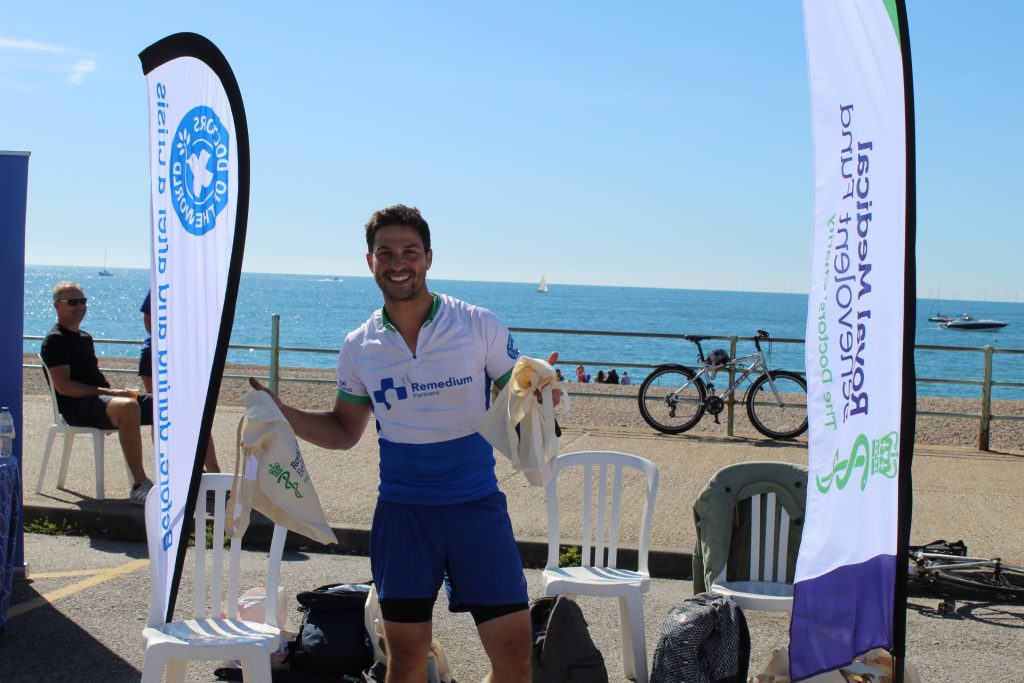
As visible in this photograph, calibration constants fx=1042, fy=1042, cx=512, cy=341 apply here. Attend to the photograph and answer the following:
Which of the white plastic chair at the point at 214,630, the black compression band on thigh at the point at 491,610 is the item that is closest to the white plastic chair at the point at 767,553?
the black compression band on thigh at the point at 491,610

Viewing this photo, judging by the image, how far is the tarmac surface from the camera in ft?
16.5

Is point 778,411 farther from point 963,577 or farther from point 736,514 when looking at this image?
point 736,514

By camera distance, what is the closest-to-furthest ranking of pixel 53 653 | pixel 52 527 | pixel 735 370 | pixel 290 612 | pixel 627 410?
pixel 53 653, pixel 290 612, pixel 52 527, pixel 735 370, pixel 627 410

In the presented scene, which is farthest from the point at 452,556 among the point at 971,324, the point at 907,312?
the point at 971,324

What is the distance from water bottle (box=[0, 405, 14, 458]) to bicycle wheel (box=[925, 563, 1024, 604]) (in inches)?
203

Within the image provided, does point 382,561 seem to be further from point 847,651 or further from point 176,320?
point 847,651

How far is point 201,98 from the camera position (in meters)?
3.80

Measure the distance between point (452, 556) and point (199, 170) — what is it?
1.67 meters

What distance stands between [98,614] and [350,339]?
8.89 ft

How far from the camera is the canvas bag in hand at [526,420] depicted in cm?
356

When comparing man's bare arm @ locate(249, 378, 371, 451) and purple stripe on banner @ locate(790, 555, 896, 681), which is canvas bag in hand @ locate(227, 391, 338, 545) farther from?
purple stripe on banner @ locate(790, 555, 896, 681)

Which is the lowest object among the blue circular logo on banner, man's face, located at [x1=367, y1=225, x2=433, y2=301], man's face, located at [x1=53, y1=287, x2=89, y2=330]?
man's face, located at [x1=53, y1=287, x2=89, y2=330]

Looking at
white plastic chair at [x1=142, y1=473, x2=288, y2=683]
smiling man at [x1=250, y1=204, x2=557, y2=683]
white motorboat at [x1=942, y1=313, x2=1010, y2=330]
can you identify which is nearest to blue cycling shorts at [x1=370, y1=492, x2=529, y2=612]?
smiling man at [x1=250, y1=204, x2=557, y2=683]

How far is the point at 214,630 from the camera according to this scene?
3.96 metres
